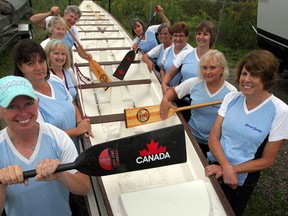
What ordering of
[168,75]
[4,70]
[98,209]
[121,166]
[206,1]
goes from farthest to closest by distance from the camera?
[206,1] → [4,70] → [168,75] → [98,209] → [121,166]

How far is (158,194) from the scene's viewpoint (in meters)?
1.95

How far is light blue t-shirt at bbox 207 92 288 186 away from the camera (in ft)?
6.05

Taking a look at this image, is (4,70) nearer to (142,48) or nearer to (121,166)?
(142,48)

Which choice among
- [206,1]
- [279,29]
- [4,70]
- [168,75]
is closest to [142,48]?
[168,75]

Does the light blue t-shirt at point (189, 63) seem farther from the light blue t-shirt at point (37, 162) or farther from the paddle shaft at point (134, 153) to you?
the light blue t-shirt at point (37, 162)

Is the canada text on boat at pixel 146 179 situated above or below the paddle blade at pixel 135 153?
below

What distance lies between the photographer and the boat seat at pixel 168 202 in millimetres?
1843

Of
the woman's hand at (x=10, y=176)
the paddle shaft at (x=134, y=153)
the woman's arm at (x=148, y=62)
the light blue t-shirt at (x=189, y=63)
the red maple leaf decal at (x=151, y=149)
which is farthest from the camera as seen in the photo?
the woman's arm at (x=148, y=62)

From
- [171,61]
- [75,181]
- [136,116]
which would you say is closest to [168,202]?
[75,181]

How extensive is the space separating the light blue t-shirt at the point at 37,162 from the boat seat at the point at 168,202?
0.53 metres

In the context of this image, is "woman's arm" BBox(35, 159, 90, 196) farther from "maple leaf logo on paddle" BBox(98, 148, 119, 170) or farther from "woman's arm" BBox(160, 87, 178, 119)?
"woman's arm" BBox(160, 87, 178, 119)

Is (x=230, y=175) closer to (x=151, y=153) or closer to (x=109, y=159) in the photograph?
(x=151, y=153)

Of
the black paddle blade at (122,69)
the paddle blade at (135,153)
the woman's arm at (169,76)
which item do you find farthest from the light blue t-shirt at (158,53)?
the paddle blade at (135,153)

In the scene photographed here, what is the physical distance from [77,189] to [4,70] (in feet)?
17.7
